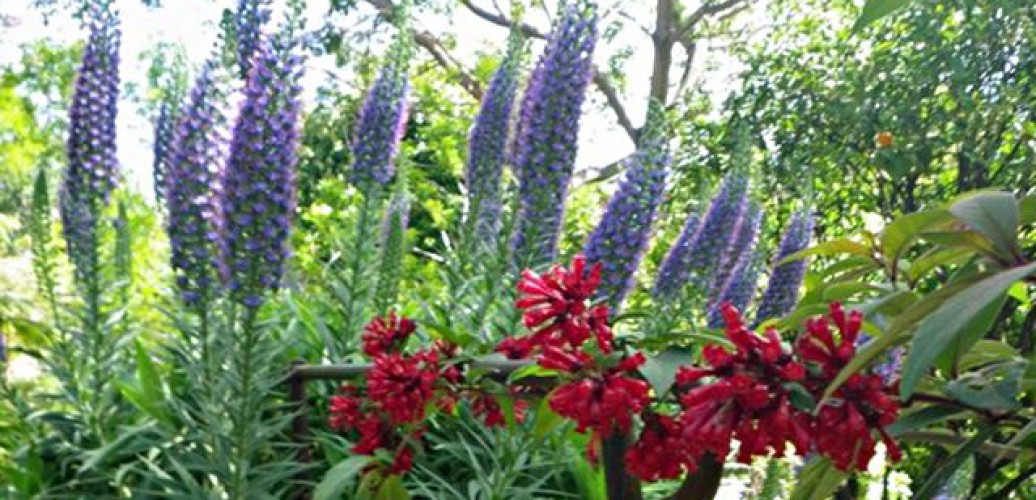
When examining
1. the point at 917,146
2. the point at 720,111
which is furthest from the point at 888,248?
the point at 720,111

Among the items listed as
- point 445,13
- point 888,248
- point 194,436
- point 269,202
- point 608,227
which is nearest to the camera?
point 888,248

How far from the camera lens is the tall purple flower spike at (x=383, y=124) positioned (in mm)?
2746

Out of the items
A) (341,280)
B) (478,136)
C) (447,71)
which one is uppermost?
(447,71)

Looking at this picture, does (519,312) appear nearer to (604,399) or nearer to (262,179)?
(262,179)

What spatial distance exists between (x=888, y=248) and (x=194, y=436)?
128cm

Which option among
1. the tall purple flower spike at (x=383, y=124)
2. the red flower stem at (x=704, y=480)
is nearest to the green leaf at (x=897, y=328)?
the red flower stem at (x=704, y=480)

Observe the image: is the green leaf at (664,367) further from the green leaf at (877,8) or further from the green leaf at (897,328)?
the green leaf at (877,8)

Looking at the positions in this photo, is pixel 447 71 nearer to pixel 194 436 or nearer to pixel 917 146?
pixel 917 146

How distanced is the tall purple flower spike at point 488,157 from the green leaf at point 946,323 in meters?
1.93

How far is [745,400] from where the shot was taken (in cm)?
97

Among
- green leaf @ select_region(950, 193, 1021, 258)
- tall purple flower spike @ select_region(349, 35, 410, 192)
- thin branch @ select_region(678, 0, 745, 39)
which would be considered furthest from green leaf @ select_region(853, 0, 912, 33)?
thin branch @ select_region(678, 0, 745, 39)

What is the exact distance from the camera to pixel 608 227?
2.41m

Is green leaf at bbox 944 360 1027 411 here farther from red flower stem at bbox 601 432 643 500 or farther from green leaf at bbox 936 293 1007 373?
red flower stem at bbox 601 432 643 500

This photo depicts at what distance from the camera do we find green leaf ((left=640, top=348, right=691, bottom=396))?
39.8 inches
